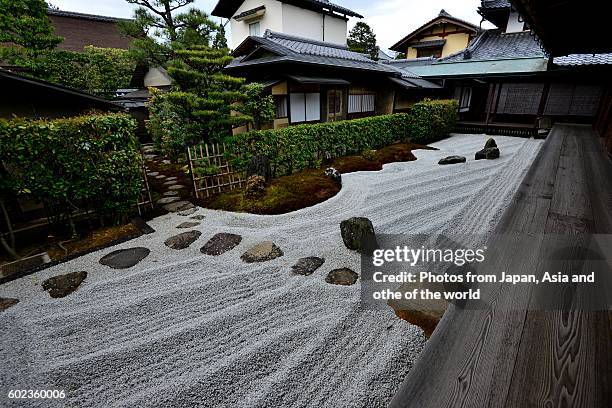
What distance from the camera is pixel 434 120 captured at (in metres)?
14.6

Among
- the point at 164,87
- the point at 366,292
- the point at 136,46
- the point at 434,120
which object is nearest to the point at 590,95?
the point at 434,120

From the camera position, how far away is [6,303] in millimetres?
3705

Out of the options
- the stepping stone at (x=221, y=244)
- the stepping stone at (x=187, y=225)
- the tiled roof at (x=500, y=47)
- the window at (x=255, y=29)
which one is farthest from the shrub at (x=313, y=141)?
the window at (x=255, y=29)

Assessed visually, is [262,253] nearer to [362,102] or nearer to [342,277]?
[342,277]

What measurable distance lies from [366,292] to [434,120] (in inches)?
543

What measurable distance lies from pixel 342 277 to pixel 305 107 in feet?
33.6

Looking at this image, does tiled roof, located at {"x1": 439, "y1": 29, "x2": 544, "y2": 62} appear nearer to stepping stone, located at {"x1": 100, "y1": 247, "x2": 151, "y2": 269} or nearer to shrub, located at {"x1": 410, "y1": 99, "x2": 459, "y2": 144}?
shrub, located at {"x1": 410, "y1": 99, "x2": 459, "y2": 144}

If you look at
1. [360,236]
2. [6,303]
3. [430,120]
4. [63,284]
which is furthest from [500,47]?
[6,303]

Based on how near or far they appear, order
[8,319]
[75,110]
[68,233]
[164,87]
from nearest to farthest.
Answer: [8,319], [68,233], [75,110], [164,87]

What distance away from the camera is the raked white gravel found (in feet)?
8.25

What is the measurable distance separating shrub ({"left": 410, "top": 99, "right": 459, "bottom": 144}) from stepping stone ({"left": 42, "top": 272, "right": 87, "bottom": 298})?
1426 cm

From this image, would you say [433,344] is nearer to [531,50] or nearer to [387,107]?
[387,107]

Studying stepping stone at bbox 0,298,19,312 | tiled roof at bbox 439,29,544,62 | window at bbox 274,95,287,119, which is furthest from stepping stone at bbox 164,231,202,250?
tiled roof at bbox 439,29,544,62

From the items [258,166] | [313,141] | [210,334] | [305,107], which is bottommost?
[210,334]
